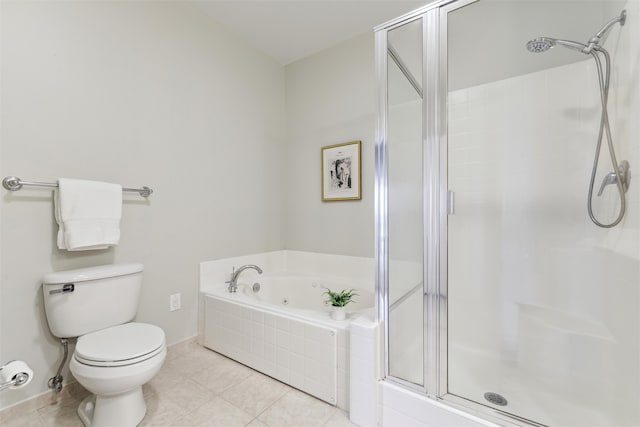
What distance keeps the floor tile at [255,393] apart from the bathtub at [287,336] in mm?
50

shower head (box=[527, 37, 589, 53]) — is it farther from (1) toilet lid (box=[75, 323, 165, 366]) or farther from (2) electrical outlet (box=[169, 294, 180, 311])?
(2) electrical outlet (box=[169, 294, 180, 311])

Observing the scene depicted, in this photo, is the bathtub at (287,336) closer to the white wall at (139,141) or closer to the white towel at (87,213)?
the white wall at (139,141)

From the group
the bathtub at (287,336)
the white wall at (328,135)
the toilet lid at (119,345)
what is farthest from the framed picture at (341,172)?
the toilet lid at (119,345)

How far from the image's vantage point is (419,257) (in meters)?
1.31

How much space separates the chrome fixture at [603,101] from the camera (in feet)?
3.96

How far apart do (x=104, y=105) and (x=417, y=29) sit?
1824 mm

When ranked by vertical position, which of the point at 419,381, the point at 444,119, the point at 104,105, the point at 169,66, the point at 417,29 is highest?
the point at 169,66

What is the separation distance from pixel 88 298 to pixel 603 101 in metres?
2.78

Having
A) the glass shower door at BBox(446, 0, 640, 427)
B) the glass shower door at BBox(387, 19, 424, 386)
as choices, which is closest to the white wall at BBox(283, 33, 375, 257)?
the glass shower door at BBox(446, 0, 640, 427)

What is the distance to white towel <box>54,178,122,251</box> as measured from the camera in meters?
1.46

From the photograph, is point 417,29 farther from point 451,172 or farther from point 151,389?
point 151,389

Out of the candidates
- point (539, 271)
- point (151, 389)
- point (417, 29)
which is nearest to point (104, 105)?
point (151, 389)

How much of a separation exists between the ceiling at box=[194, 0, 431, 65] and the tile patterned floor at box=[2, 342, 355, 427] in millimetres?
2642

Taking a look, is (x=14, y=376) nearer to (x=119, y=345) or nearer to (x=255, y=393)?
(x=119, y=345)
